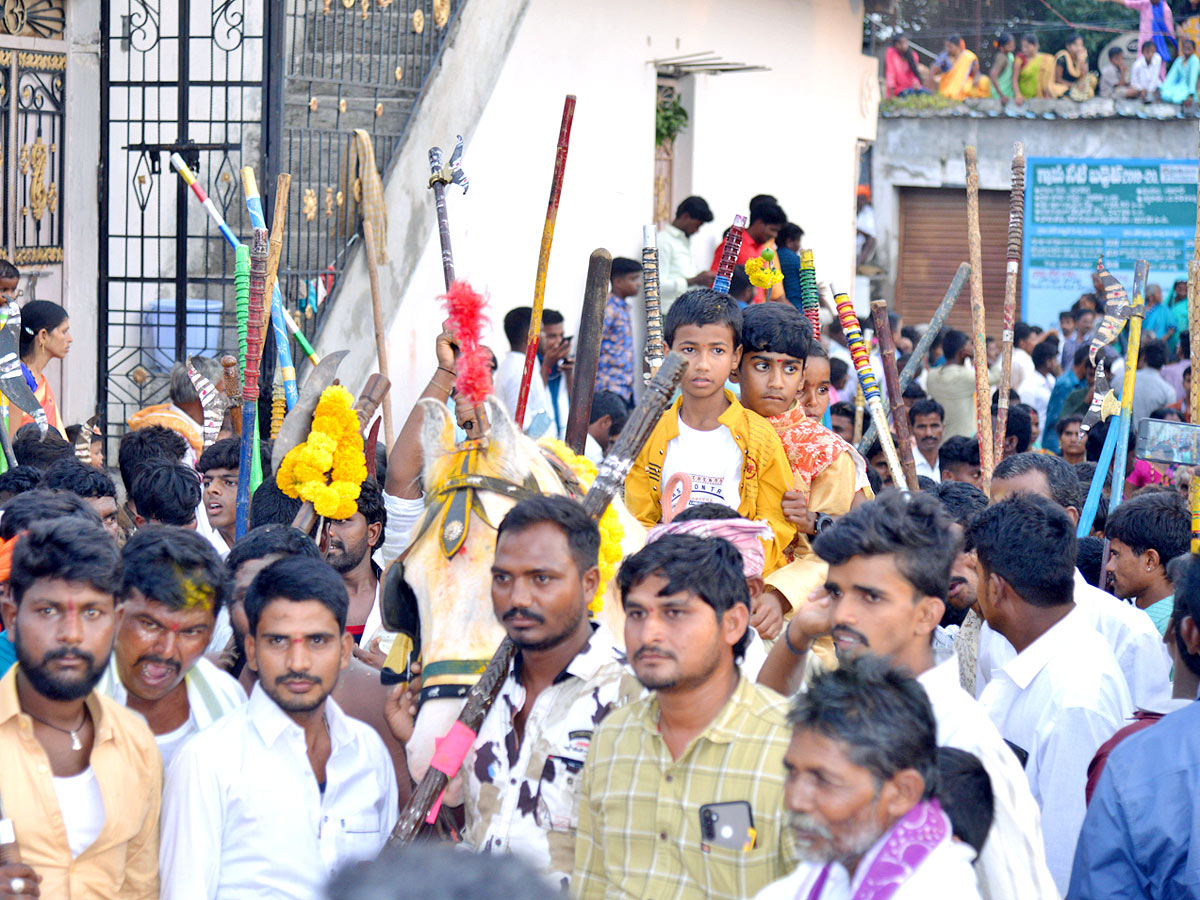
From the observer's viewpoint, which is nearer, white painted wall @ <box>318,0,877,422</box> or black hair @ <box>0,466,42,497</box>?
black hair @ <box>0,466,42,497</box>

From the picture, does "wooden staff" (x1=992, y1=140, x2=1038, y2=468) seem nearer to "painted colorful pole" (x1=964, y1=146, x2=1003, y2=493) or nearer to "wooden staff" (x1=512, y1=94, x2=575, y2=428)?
"painted colorful pole" (x1=964, y1=146, x2=1003, y2=493)

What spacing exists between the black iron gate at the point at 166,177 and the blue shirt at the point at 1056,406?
5.78m

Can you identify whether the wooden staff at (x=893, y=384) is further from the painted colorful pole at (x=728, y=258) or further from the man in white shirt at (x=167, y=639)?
the man in white shirt at (x=167, y=639)

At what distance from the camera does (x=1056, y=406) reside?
11.1m

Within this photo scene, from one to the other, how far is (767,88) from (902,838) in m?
12.0

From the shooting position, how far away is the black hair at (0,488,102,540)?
3986 millimetres

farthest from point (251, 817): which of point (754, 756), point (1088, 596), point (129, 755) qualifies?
point (1088, 596)

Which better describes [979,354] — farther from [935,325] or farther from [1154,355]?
[1154,355]

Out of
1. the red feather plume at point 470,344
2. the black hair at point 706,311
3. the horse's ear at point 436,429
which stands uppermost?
the black hair at point 706,311

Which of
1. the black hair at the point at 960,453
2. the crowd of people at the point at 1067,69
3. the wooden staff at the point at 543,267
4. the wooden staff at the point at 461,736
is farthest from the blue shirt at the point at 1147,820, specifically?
the crowd of people at the point at 1067,69

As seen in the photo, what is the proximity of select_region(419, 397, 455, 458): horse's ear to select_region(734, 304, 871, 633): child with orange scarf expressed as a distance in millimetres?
1209

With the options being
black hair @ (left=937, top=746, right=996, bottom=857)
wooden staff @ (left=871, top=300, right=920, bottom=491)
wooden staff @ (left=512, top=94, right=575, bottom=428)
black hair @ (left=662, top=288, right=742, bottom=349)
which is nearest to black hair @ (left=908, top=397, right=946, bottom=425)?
wooden staff @ (left=871, top=300, right=920, bottom=491)

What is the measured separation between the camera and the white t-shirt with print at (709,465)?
434cm

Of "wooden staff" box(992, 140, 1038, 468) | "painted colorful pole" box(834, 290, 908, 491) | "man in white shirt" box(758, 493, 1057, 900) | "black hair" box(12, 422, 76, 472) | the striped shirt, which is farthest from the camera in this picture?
"black hair" box(12, 422, 76, 472)
